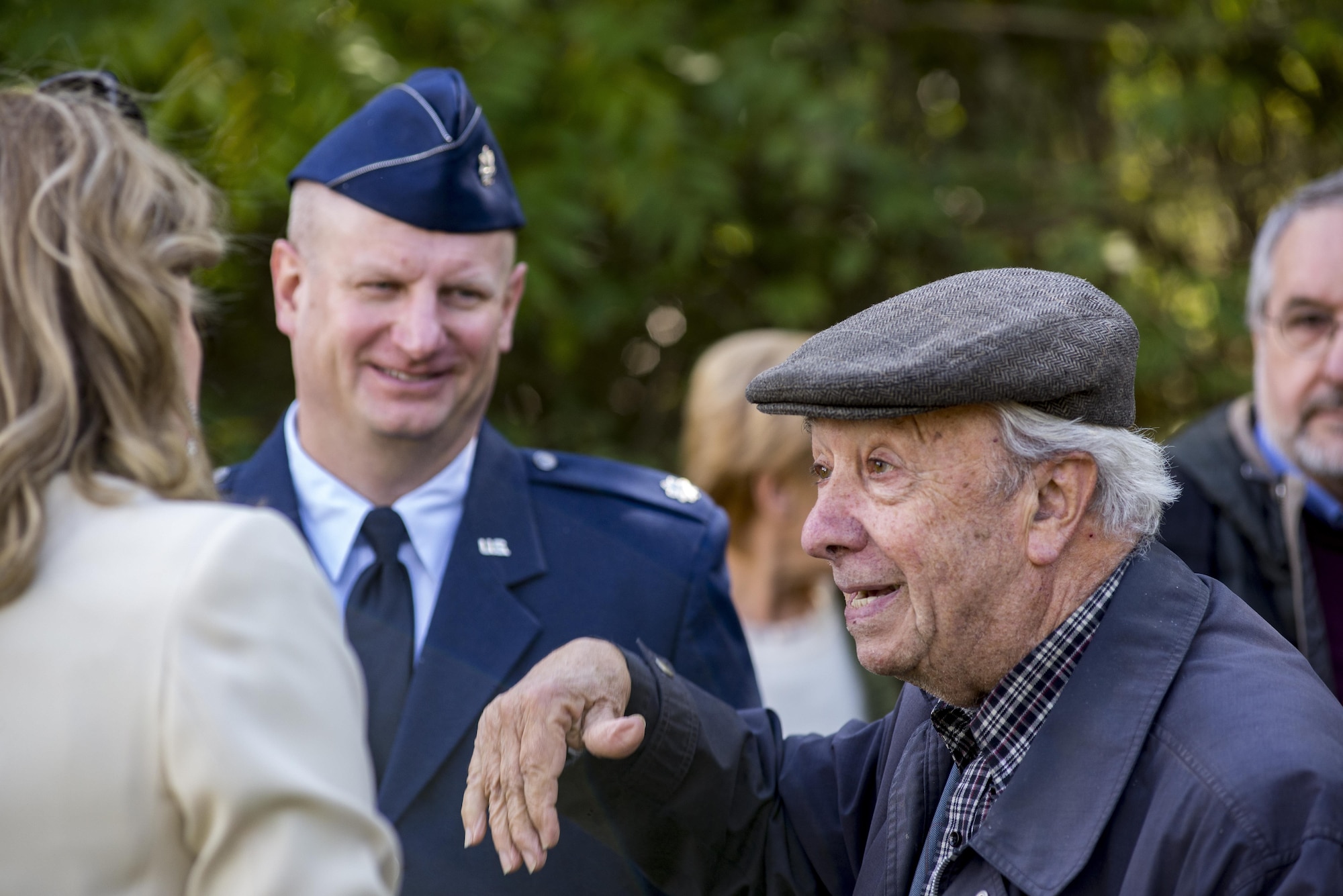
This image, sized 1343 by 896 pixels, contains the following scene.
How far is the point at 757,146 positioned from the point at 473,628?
3.19m

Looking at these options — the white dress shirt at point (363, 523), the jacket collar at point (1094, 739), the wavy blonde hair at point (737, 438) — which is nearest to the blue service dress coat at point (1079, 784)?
the jacket collar at point (1094, 739)

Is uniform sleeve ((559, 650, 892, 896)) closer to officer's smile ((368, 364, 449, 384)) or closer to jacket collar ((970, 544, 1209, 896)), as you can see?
jacket collar ((970, 544, 1209, 896))

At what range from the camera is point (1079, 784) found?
1688mm

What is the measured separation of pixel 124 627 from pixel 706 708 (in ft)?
3.67

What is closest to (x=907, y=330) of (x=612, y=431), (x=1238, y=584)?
(x=1238, y=584)

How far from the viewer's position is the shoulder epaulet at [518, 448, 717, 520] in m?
2.88

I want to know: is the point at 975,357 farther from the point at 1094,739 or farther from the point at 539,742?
the point at 539,742

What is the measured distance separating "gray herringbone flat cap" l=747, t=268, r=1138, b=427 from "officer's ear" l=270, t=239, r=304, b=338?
1289 millimetres

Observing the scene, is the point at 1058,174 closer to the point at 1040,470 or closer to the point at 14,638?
the point at 1040,470

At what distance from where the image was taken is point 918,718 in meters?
2.08

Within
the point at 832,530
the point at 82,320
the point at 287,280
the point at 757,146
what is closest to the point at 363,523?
the point at 287,280

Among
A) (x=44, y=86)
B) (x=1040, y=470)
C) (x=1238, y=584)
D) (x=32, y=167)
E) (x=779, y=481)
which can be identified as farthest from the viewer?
(x=779, y=481)

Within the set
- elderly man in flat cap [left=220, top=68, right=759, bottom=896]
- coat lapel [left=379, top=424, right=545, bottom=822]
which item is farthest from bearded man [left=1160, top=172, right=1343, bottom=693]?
coat lapel [left=379, top=424, right=545, bottom=822]

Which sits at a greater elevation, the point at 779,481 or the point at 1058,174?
the point at 1058,174
